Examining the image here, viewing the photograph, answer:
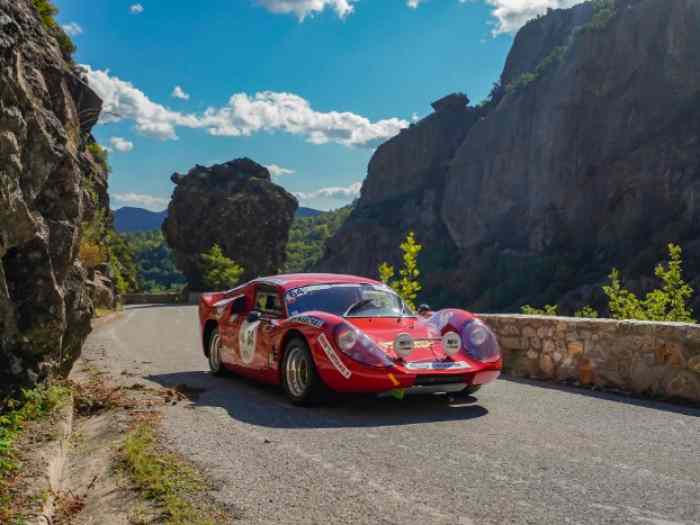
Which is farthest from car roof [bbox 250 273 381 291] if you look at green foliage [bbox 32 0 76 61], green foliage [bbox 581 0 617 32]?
green foliage [bbox 581 0 617 32]

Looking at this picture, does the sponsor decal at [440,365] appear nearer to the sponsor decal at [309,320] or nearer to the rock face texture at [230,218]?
the sponsor decal at [309,320]

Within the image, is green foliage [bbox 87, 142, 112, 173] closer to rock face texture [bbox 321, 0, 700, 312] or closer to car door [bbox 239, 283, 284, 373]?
car door [bbox 239, 283, 284, 373]

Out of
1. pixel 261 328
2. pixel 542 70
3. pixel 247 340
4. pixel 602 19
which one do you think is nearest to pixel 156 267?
pixel 542 70

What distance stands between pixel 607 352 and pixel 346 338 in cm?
356

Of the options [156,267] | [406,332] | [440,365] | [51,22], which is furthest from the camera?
[156,267]

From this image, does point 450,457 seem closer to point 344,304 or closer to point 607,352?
point 344,304

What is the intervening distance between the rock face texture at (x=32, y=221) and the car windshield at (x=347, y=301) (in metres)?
2.41

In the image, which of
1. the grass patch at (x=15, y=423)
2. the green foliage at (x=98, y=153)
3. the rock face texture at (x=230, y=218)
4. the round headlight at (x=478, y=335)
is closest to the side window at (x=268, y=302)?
the round headlight at (x=478, y=335)

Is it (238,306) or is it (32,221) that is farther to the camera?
(238,306)

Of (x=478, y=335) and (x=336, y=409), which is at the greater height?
(x=478, y=335)

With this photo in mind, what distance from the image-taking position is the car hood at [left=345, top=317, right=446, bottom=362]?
6.72 meters

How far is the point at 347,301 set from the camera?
7.76 metres

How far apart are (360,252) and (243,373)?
105377 mm

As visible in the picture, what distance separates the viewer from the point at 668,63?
68.3 m
